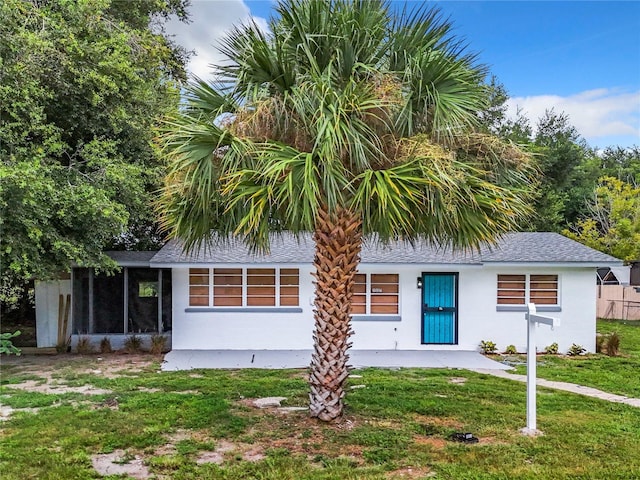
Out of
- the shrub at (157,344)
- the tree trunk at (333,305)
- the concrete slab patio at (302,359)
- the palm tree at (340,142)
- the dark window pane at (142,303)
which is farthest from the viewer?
the dark window pane at (142,303)

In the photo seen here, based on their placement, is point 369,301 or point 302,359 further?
point 369,301

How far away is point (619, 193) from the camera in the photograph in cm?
2178

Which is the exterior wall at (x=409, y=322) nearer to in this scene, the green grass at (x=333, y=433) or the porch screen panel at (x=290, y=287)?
the porch screen panel at (x=290, y=287)

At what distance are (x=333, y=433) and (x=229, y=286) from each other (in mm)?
6729

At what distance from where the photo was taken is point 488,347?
37.9ft

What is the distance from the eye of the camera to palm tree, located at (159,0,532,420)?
5.11 metres

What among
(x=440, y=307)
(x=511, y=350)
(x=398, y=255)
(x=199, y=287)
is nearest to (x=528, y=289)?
(x=511, y=350)

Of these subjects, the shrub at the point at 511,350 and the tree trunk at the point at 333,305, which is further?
the shrub at the point at 511,350

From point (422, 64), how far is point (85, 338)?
34.5 feet

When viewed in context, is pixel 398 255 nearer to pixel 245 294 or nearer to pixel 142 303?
pixel 245 294

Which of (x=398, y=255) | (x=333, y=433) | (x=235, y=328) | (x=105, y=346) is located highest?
(x=398, y=255)

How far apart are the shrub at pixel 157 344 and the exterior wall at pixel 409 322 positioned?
0.96ft

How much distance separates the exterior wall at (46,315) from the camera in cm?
1159

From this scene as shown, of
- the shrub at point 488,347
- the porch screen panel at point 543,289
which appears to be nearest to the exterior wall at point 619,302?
the porch screen panel at point 543,289
